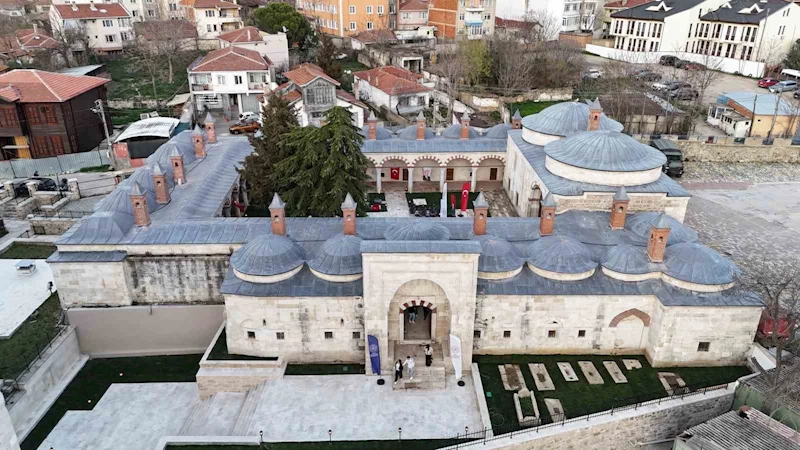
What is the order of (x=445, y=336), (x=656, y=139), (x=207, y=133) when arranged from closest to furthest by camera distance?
(x=445, y=336) < (x=207, y=133) < (x=656, y=139)

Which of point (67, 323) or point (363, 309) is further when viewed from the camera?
point (67, 323)

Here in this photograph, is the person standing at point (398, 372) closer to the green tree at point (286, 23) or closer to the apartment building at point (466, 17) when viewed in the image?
the green tree at point (286, 23)

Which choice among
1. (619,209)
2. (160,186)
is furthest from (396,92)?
(619,209)

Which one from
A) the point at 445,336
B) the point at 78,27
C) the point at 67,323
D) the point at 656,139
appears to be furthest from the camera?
the point at 78,27

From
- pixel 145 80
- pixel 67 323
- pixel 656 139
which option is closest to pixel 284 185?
pixel 67 323

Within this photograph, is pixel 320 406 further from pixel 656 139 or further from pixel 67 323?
pixel 656 139

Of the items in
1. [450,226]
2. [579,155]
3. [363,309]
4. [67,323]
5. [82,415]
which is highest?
[579,155]
